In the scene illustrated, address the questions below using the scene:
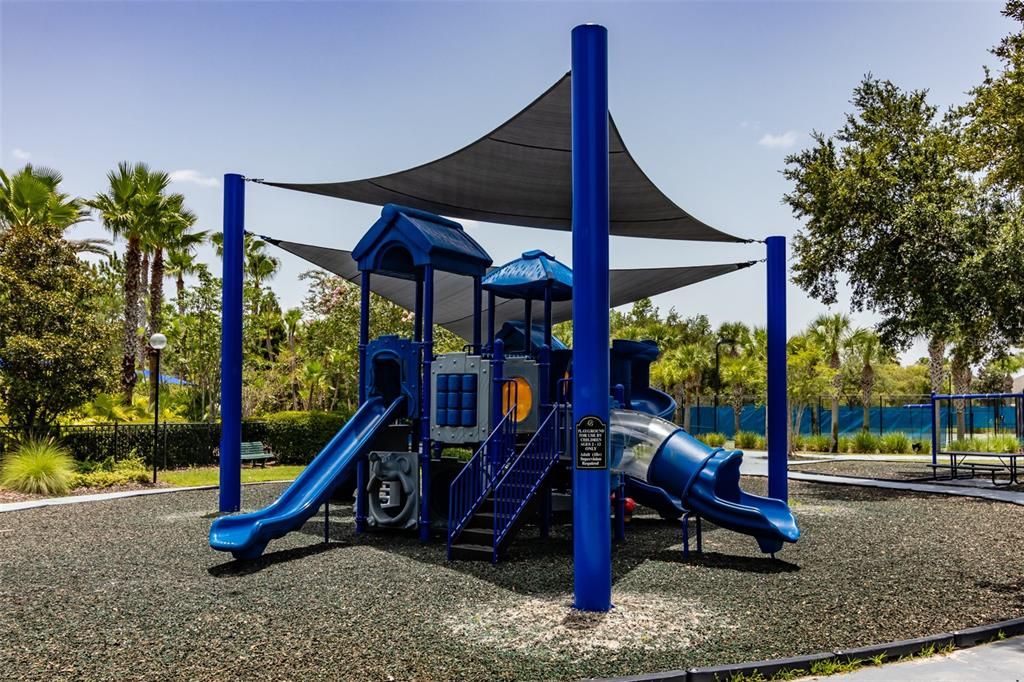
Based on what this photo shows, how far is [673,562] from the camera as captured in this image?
381 inches

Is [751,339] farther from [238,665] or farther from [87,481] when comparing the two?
[238,665]

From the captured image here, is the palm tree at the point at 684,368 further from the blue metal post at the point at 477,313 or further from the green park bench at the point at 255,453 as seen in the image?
the blue metal post at the point at 477,313

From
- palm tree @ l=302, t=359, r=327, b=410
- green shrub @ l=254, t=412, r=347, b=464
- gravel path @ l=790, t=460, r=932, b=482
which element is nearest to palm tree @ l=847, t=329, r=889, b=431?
gravel path @ l=790, t=460, r=932, b=482

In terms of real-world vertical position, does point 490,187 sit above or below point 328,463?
above

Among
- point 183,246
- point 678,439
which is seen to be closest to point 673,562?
point 678,439

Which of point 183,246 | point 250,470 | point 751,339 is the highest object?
point 183,246

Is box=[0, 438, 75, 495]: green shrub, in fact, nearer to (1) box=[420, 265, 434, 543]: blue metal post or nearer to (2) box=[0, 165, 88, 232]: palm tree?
(1) box=[420, 265, 434, 543]: blue metal post

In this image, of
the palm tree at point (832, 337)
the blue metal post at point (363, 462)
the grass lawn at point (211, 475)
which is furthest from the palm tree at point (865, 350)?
the blue metal post at point (363, 462)

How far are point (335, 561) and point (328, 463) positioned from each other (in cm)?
198

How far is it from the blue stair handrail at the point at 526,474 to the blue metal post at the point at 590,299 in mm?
2452

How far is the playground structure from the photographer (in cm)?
732

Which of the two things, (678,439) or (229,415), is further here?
(229,415)

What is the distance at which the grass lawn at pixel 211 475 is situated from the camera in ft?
64.4

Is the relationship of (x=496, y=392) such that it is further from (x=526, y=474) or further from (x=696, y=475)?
(x=696, y=475)
